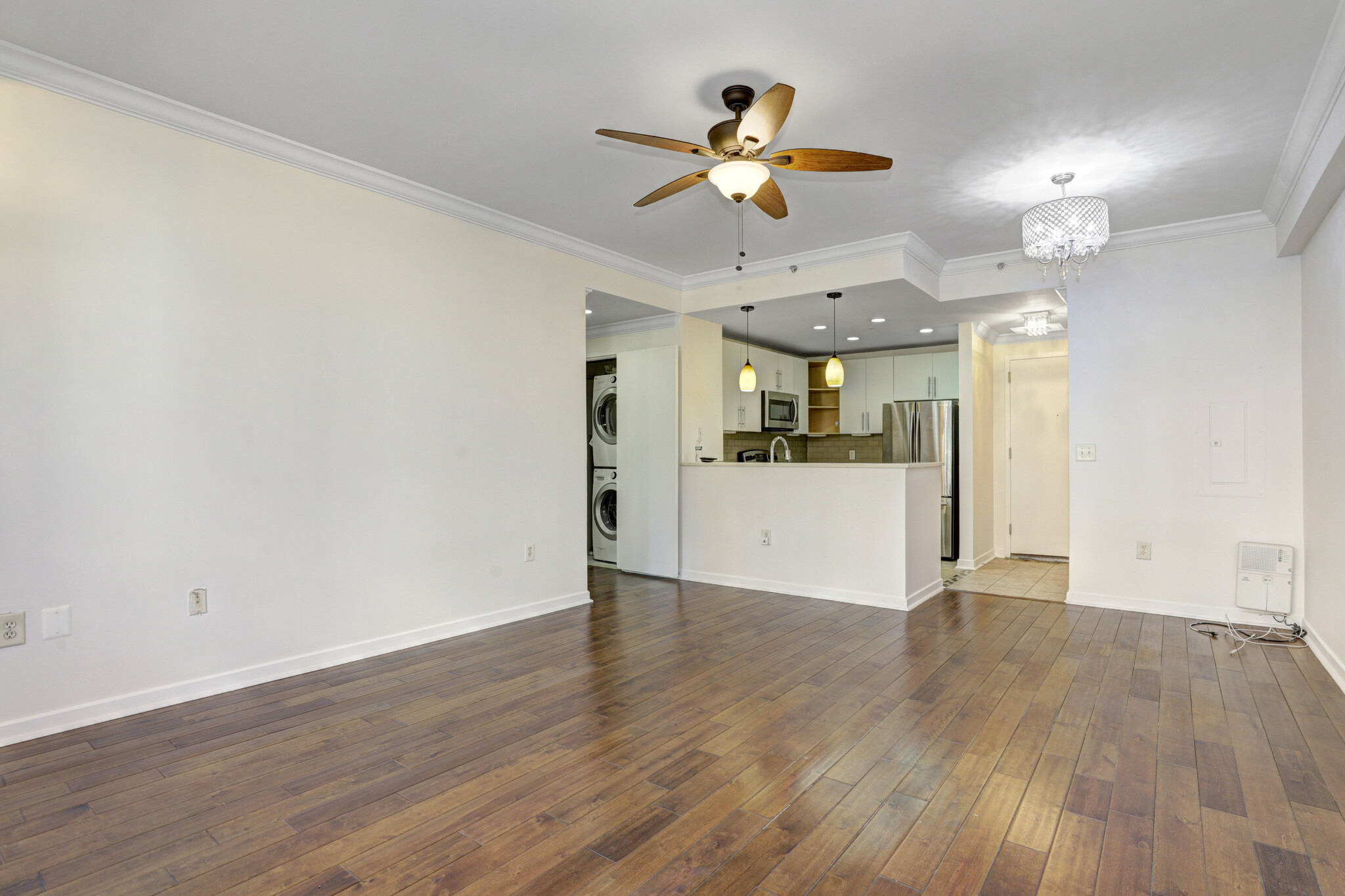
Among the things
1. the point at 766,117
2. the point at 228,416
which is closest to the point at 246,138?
the point at 228,416

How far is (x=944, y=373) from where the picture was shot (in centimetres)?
743

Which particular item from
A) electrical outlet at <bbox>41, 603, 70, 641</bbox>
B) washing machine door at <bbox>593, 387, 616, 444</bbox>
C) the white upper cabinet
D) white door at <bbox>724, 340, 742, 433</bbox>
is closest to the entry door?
the white upper cabinet

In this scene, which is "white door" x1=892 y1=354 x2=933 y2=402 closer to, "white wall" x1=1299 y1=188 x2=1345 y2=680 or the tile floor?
the tile floor

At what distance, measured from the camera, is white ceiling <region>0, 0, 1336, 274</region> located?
2.33m

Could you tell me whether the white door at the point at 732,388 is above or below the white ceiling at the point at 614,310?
below

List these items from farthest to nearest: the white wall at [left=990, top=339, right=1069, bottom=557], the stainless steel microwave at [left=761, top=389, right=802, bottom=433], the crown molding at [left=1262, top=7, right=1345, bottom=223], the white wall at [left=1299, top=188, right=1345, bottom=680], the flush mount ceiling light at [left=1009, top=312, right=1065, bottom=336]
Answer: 1. the stainless steel microwave at [left=761, top=389, right=802, bottom=433]
2. the white wall at [left=990, top=339, right=1069, bottom=557]
3. the flush mount ceiling light at [left=1009, top=312, right=1065, bottom=336]
4. the white wall at [left=1299, top=188, right=1345, bottom=680]
5. the crown molding at [left=1262, top=7, right=1345, bottom=223]

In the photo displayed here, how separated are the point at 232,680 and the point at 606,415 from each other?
382cm

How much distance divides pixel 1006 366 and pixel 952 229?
9.74ft

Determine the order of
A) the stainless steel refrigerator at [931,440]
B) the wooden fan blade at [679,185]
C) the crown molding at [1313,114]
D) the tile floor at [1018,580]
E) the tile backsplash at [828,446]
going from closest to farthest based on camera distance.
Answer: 1. the crown molding at [1313,114]
2. the wooden fan blade at [679,185]
3. the tile floor at [1018,580]
4. the stainless steel refrigerator at [931,440]
5. the tile backsplash at [828,446]

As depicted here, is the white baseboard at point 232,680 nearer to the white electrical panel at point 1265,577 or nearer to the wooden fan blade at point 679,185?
the wooden fan blade at point 679,185

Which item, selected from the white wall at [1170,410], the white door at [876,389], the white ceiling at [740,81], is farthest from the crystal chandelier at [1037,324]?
the white door at [876,389]

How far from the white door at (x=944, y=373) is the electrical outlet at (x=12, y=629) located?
7.28m

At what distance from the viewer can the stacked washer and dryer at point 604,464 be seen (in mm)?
6320

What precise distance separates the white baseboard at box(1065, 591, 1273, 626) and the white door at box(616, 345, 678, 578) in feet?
9.81
